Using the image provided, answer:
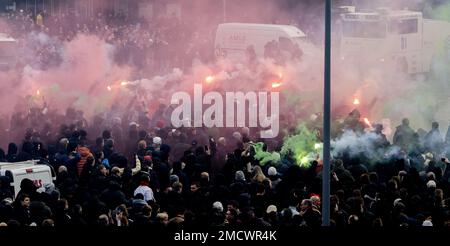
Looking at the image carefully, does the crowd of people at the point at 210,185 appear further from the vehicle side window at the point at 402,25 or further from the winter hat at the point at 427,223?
the vehicle side window at the point at 402,25

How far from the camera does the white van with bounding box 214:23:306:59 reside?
3288 centimetres

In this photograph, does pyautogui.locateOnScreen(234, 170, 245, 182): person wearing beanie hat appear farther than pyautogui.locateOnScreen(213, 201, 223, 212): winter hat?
Yes

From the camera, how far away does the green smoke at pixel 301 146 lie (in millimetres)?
21094

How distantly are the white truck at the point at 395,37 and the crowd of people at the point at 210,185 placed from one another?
10.3 metres

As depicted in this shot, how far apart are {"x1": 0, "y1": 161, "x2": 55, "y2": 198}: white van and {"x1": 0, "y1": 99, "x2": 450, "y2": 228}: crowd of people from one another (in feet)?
0.47

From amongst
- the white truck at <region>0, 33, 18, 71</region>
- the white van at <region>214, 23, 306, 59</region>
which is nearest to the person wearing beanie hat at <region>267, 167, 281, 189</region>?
the white van at <region>214, 23, 306, 59</region>

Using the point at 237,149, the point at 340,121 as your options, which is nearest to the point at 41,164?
the point at 237,149

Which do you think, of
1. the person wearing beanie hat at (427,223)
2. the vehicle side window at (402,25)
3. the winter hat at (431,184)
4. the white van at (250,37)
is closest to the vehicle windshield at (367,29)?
the vehicle side window at (402,25)

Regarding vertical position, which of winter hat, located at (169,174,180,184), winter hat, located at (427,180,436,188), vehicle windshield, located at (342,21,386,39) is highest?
vehicle windshield, located at (342,21,386,39)

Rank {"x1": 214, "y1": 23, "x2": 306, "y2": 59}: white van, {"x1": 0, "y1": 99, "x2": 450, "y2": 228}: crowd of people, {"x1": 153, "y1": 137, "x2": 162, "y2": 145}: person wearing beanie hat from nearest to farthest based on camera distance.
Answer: {"x1": 0, "y1": 99, "x2": 450, "y2": 228}: crowd of people
{"x1": 153, "y1": 137, "x2": 162, "y2": 145}: person wearing beanie hat
{"x1": 214, "y1": 23, "x2": 306, "y2": 59}: white van

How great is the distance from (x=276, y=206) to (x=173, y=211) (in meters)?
1.46

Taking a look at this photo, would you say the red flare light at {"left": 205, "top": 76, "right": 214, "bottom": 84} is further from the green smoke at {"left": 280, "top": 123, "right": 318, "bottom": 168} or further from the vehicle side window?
the green smoke at {"left": 280, "top": 123, "right": 318, "bottom": 168}

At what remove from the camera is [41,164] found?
65.5 feet
